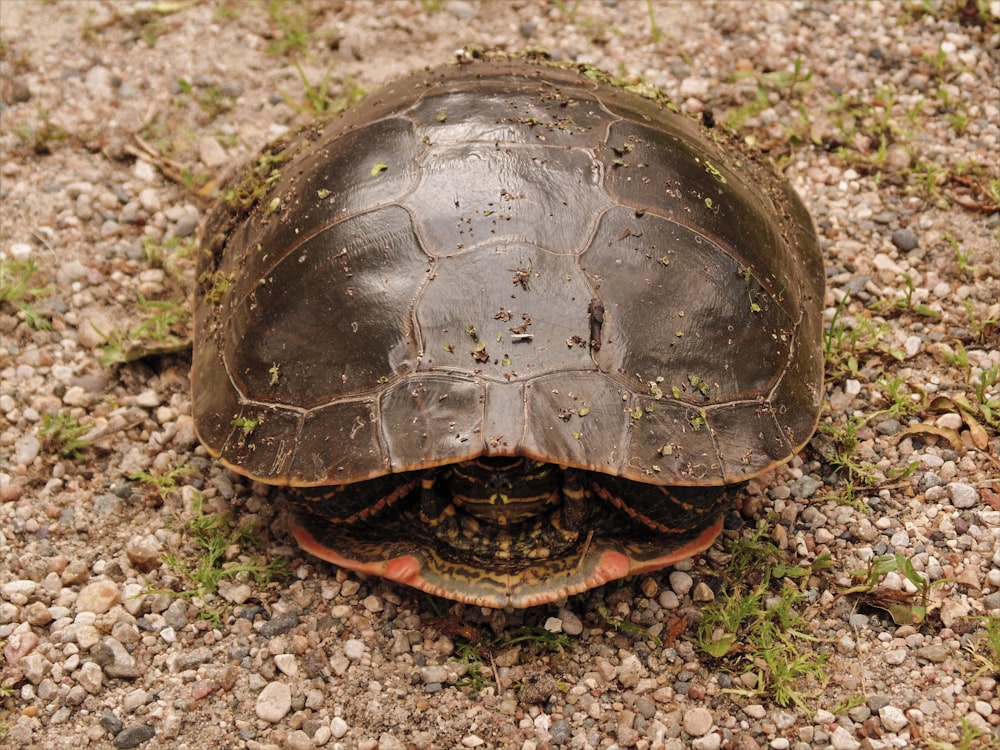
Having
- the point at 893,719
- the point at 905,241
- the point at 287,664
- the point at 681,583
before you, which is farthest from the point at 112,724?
the point at 905,241

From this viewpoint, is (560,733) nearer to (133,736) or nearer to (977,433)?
(133,736)

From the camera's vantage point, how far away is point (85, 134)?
581 centimetres

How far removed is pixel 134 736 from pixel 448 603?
118cm

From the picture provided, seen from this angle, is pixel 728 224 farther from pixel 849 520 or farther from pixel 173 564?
pixel 173 564

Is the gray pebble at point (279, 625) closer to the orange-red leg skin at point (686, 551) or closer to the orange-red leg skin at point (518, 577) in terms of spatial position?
the orange-red leg skin at point (518, 577)

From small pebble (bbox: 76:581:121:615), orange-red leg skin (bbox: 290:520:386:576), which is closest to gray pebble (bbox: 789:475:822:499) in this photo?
orange-red leg skin (bbox: 290:520:386:576)

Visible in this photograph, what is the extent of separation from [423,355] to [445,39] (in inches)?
140

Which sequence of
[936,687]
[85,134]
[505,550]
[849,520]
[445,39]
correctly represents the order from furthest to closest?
[445,39]
[85,134]
[849,520]
[505,550]
[936,687]

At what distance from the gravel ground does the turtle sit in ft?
0.97

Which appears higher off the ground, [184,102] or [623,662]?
[184,102]

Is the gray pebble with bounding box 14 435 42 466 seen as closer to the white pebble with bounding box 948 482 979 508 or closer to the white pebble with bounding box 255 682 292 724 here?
A: the white pebble with bounding box 255 682 292 724

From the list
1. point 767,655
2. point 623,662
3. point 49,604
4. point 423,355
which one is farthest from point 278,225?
point 767,655

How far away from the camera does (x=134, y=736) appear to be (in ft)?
11.4

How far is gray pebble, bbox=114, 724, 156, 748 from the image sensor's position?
347 centimetres
